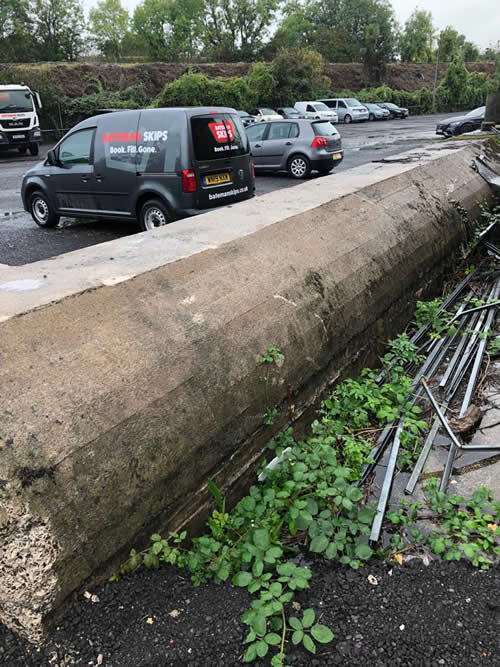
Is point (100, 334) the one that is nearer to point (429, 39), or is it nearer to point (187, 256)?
point (187, 256)

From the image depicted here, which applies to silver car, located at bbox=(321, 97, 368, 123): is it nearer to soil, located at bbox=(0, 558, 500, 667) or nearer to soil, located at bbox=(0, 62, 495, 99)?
soil, located at bbox=(0, 62, 495, 99)

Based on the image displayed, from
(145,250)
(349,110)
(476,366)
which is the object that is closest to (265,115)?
(349,110)

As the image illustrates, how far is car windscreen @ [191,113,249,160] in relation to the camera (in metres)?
7.71

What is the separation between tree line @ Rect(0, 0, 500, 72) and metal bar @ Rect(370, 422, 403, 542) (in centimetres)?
5991

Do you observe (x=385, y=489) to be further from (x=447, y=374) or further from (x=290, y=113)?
(x=290, y=113)

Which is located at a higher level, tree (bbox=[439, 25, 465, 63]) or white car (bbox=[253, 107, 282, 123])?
tree (bbox=[439, 25, 465, 63])

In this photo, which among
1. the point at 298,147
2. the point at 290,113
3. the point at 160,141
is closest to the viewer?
the point at 160,141

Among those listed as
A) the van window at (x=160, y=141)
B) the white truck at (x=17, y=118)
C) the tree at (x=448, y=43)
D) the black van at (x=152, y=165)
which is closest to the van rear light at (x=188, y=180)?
the black van at (x=152, y=165)

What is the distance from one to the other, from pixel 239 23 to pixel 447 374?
77.7m

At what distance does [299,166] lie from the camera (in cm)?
1463

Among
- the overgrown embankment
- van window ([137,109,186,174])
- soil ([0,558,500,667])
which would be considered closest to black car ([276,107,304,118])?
the overgrown embankment

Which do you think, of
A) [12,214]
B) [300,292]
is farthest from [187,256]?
[12,214]

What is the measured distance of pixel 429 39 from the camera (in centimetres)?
9406

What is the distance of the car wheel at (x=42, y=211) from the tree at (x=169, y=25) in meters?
71.9
